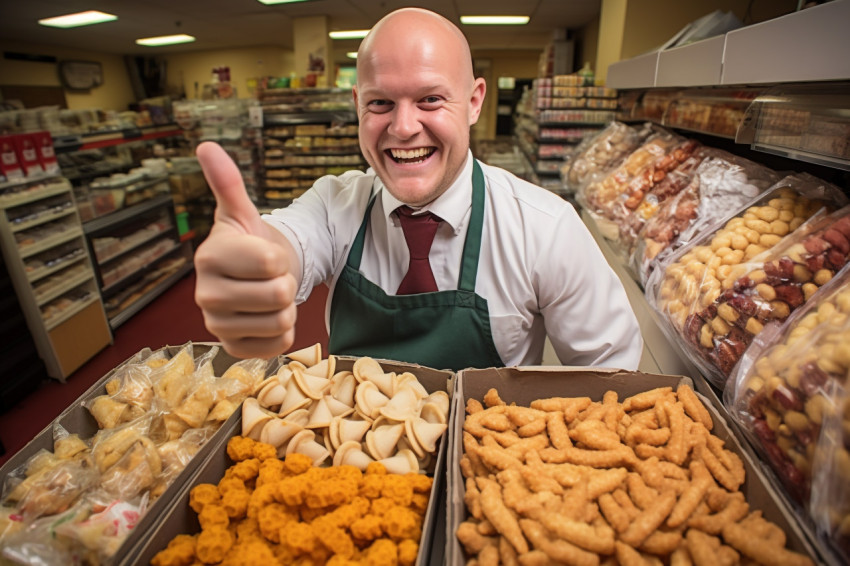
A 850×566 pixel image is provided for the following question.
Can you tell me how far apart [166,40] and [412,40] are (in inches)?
423

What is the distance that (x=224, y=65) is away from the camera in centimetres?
1213

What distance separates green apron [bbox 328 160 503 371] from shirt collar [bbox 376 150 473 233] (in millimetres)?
26

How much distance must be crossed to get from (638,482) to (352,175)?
146 centimetres

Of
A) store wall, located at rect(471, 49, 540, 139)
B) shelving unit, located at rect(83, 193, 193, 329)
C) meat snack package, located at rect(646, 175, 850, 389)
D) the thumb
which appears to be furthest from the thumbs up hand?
store wall, located at rect(471, 49, 540, 139)

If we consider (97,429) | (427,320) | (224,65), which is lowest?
(97,429)

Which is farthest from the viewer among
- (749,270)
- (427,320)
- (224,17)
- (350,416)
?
(224,17)

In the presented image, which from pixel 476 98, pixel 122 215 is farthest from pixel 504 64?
pixel 476 98

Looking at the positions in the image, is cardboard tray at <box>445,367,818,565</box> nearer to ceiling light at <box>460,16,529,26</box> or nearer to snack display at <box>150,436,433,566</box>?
snack display at <box>150,436,433,566</box>

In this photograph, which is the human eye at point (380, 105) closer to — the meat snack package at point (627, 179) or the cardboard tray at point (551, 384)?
the cardboard tray at point (551, 384)

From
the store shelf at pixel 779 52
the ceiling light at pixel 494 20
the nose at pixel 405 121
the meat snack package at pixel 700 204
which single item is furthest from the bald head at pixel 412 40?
the ceiling light at pixel 494 20

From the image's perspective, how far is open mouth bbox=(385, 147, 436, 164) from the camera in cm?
131

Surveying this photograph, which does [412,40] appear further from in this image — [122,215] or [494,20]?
[494,20]

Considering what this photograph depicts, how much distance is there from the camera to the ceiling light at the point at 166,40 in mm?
9125

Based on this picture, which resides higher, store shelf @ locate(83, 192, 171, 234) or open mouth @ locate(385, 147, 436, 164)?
open mouth @ locate(385, 147, 436, 164)
